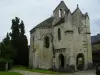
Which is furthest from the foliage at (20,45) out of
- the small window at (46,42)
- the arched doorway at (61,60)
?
the arched doorway at (61,60)

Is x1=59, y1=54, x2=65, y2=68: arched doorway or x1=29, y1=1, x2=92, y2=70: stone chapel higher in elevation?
x1=29, y1=1, x2=92, y2=70: stone chapel

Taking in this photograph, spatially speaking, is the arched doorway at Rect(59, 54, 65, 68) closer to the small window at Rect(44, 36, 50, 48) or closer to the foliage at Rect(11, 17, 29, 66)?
the small window at Rect(44, 36, 50, 48)

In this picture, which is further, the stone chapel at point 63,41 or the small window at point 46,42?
the small window at point 46,42

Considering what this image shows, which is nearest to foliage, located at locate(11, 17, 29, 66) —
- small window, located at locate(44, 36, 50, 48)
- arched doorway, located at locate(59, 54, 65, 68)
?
small window, located at locate(44, 36, 50, 48)

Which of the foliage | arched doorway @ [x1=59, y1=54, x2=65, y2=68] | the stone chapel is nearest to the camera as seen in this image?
the stone chapel

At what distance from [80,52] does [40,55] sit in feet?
34.4

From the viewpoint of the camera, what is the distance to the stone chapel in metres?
43.7

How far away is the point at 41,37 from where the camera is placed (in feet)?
165

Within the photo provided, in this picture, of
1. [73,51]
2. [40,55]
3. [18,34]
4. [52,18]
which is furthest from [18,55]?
[73,51]

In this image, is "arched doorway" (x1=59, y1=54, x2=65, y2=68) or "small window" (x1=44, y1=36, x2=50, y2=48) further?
"small window" (x1=44, y1=36, x2=50, y2=48)

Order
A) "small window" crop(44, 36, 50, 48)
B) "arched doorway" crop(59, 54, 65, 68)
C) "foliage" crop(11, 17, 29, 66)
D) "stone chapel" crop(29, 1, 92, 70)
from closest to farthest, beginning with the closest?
"stone chapel" crop(29, 1, 92, 70), "arched doorway" crop(59, 54, 65, 68), "small window" crop(44, 36, 50, 48), "foliage" crop(11, 17, 29, 66)

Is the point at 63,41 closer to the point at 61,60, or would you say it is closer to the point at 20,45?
the point at 61,60

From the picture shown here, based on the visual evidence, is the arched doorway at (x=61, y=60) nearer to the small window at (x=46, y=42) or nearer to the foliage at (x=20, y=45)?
the small window at (x=46, y=42)

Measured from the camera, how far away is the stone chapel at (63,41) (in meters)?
43.7
